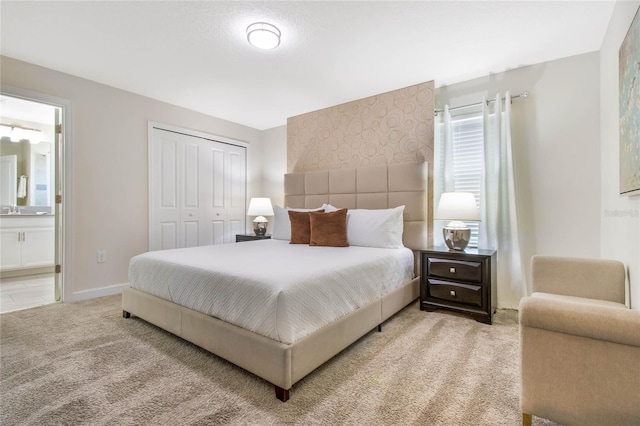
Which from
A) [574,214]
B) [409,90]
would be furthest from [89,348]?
[574,214]

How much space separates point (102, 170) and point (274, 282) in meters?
2.99

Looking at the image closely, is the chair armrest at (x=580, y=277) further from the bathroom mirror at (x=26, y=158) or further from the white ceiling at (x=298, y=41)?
the bathroom mirror at (x=26, y=158)

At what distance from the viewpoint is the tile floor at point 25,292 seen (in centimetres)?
308

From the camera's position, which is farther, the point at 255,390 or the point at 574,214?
the point at 574,214

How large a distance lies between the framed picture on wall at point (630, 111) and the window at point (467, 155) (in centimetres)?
131

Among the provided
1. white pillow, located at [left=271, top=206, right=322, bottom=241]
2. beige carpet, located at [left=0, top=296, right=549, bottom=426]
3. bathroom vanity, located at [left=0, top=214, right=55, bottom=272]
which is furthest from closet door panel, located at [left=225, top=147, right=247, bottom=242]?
bathroom vanity, located at [left=0, top=214, right=55, bottom=272]

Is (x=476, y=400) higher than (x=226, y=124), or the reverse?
(x=226, y=124)

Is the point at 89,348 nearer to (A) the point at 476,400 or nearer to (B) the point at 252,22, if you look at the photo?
(A) the point at 476,400

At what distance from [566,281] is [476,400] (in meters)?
1.11

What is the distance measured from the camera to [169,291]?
2.19 m

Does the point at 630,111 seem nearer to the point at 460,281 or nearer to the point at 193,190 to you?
the point at 460,281

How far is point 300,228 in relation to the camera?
3283 millimetres

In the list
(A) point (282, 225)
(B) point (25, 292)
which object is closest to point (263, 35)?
(A) point (282, 225)

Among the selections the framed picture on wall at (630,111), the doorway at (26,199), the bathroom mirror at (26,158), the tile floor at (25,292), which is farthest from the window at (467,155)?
the bathroom mirror at (26,158)
